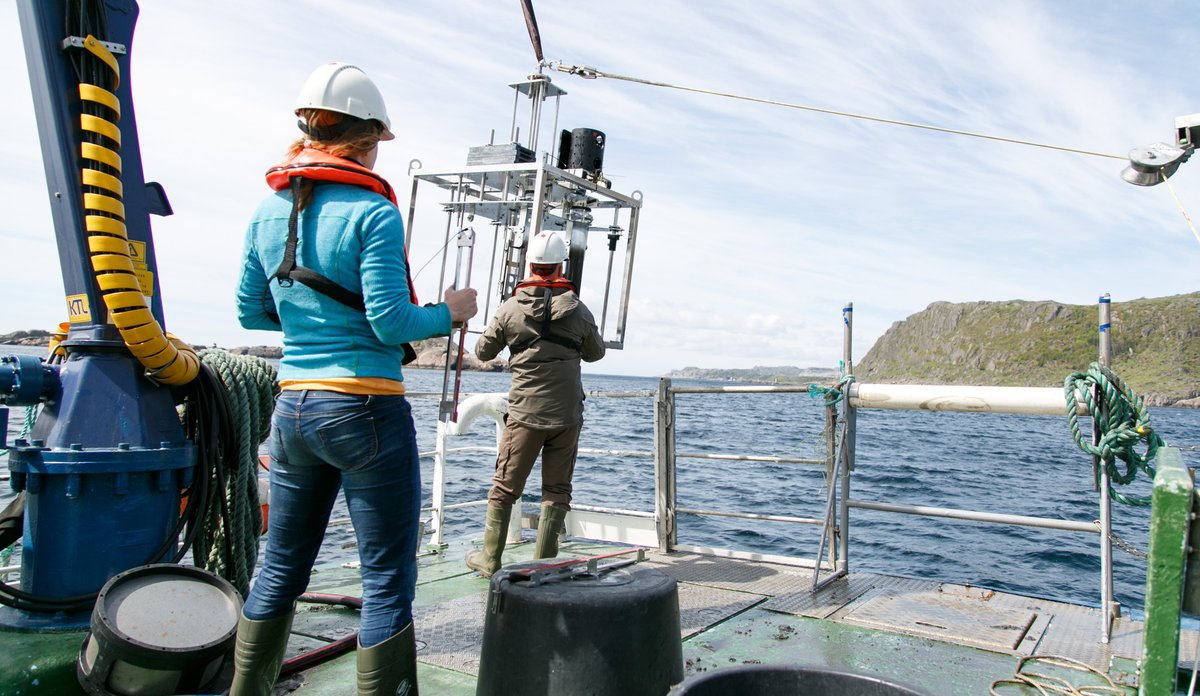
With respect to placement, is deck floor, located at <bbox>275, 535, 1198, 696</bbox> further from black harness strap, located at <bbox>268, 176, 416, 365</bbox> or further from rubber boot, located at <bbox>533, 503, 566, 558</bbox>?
black harness strap, located at <bbox>268, 176, 416, 365</bbox>

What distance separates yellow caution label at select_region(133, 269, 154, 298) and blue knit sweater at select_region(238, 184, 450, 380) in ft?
3.90

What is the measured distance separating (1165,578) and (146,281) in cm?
353

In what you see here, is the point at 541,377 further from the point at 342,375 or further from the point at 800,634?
the point at 342,375

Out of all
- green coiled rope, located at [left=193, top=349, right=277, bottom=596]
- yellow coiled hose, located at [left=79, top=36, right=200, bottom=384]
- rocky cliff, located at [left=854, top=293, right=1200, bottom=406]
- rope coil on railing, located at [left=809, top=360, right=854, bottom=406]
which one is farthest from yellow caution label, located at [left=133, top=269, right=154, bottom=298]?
rocky cliff, located at [left=854, top=293, right=1200, bottom=406]

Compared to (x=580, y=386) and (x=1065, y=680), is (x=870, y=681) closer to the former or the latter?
(x=1065, y=680)

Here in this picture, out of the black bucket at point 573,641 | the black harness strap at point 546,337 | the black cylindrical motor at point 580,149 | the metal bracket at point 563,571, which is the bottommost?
the black bucket at point 573,641

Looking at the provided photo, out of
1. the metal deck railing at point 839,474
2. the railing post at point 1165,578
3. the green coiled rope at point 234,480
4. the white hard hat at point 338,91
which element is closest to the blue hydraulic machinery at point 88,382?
the green coiled rope at point 234,480

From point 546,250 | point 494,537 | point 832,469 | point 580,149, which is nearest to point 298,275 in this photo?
point 546,250

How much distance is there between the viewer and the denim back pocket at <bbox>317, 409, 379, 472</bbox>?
237 centimetres

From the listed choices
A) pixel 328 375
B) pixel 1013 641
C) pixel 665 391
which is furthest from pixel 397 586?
pixel 665 391

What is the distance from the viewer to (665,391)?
5543mm

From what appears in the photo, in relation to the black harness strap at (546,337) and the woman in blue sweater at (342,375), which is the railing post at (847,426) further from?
the woman in blue sweater at (342,375)

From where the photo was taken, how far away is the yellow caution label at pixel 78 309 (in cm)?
323

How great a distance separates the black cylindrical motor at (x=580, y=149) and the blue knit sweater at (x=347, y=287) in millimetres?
3530
